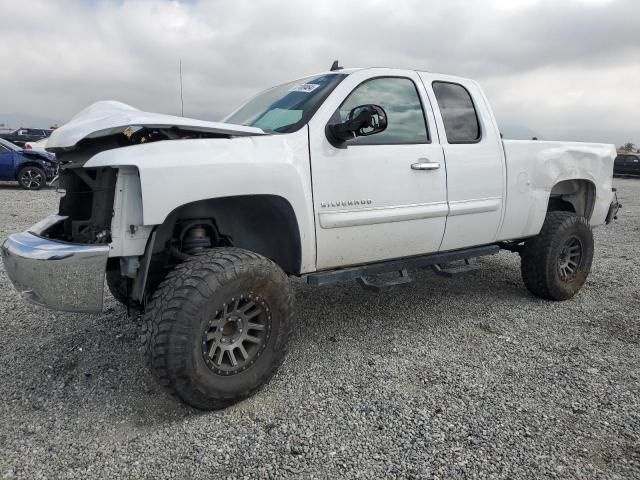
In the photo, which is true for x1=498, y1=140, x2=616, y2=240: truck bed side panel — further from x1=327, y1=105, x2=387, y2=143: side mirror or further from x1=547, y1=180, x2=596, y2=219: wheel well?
x1=327, y1=105, x2=387, y2=143: side mirror

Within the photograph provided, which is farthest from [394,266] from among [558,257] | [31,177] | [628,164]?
[628,164]

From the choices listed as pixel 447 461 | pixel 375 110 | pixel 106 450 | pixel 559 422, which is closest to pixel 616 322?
pixel 559 422

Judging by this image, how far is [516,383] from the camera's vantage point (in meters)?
3.14

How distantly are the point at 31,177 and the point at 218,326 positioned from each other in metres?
12.8

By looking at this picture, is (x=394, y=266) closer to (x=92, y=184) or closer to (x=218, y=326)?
(x=218, y=326)

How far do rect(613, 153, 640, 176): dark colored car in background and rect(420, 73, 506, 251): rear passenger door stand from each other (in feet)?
73.6

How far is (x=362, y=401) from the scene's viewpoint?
291 cm

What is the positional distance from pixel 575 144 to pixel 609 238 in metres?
4.15

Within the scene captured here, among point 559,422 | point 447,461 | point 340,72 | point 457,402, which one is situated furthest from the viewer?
point 340,72

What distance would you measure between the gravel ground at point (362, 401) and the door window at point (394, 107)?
1545mm

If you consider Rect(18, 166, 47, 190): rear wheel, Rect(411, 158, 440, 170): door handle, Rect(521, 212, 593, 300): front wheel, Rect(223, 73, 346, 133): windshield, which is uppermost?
Rect(223, 73, 346, 133): windshield

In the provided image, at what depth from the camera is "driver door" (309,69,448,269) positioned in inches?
124

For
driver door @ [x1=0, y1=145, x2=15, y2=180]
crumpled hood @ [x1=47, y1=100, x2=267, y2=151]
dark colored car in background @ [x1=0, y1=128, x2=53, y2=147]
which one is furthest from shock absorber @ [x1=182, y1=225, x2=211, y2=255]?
dark colored car in background @ [x1=0, y1=128, x2=53, y2=147]

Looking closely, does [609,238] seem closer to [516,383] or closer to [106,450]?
[516,383]
